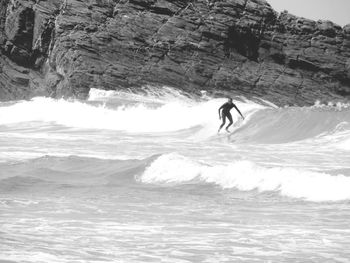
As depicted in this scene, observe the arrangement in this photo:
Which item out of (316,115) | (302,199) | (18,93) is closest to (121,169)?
(302,199)

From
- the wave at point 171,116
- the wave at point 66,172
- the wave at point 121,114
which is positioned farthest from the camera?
the wave at point 121,114

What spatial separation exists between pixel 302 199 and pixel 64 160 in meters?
6.56

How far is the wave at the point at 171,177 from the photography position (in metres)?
12.1

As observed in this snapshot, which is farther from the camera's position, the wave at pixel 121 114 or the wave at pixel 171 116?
the wave at pixel 121 114

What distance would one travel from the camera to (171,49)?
46.7 meters

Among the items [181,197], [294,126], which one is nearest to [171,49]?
[294,126]

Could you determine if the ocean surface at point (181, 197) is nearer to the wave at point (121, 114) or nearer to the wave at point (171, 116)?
the wave at point (171, 116)

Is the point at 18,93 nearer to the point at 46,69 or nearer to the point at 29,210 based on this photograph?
the point at 46,69

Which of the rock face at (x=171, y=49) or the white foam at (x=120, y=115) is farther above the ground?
the rock face at (x=171, y=49)

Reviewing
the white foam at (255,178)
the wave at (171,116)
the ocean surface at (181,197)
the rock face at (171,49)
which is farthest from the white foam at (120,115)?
the white foam at (255,178)

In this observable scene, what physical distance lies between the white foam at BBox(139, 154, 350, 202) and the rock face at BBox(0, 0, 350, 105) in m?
27.9

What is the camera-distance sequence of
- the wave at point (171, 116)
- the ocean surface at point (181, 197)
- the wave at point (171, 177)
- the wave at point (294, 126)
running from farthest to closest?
1. the wave at point (171, 116)
2. the wave at point (294, 126)
3. the wave at point (171, 177)
4. the ocean surface at point (181, 197)

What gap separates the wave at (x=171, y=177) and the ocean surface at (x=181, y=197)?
0.08 ft

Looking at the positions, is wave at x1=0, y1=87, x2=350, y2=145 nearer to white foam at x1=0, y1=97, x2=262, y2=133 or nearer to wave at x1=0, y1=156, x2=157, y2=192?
white foam at x1=0, y1=97, x2=262, y2=133
